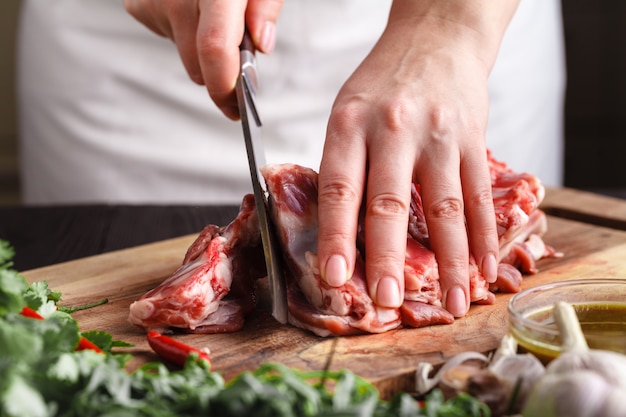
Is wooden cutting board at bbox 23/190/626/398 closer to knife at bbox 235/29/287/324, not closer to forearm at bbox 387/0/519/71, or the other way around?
knife at bbox 235/29/287/324

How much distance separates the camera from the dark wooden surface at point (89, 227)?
3.46m

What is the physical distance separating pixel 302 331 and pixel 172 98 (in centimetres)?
235

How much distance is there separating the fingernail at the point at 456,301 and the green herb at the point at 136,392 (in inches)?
25.6

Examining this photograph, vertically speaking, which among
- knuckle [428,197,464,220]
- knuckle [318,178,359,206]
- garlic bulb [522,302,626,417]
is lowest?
garlic bulb [522,302,626,417]

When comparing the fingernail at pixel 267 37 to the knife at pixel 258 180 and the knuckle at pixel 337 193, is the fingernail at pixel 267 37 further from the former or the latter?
the knuckle at pixel 337 193

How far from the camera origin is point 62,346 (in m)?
1.83

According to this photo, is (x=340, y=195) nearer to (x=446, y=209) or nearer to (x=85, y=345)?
(x=446, y=209)

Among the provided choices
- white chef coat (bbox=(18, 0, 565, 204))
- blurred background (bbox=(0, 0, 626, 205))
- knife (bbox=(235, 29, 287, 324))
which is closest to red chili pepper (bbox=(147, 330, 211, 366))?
knife (bbox=(235, 29, 287, 324))

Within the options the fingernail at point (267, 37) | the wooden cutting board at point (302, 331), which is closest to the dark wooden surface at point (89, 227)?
the wooden cutting board at point (302, 331)

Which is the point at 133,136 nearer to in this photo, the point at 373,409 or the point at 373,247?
the point at 373,247

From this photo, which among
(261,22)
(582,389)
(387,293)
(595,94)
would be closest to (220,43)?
(261,22)

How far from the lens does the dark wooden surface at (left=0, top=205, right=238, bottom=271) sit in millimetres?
3465

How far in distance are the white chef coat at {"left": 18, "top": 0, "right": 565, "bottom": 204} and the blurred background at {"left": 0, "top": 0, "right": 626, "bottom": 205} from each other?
3.22 m

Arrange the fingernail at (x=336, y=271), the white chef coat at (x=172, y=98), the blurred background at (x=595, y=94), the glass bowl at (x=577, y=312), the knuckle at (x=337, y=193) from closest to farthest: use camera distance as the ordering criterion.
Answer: the glass bowl at (x=577, y=312) < the fingernail at (x=336, y=271) < the knuckle at (x=337, y=193) < the white chef coat at (x=172, y=98) < the blurred background at (x=595, y=94)
